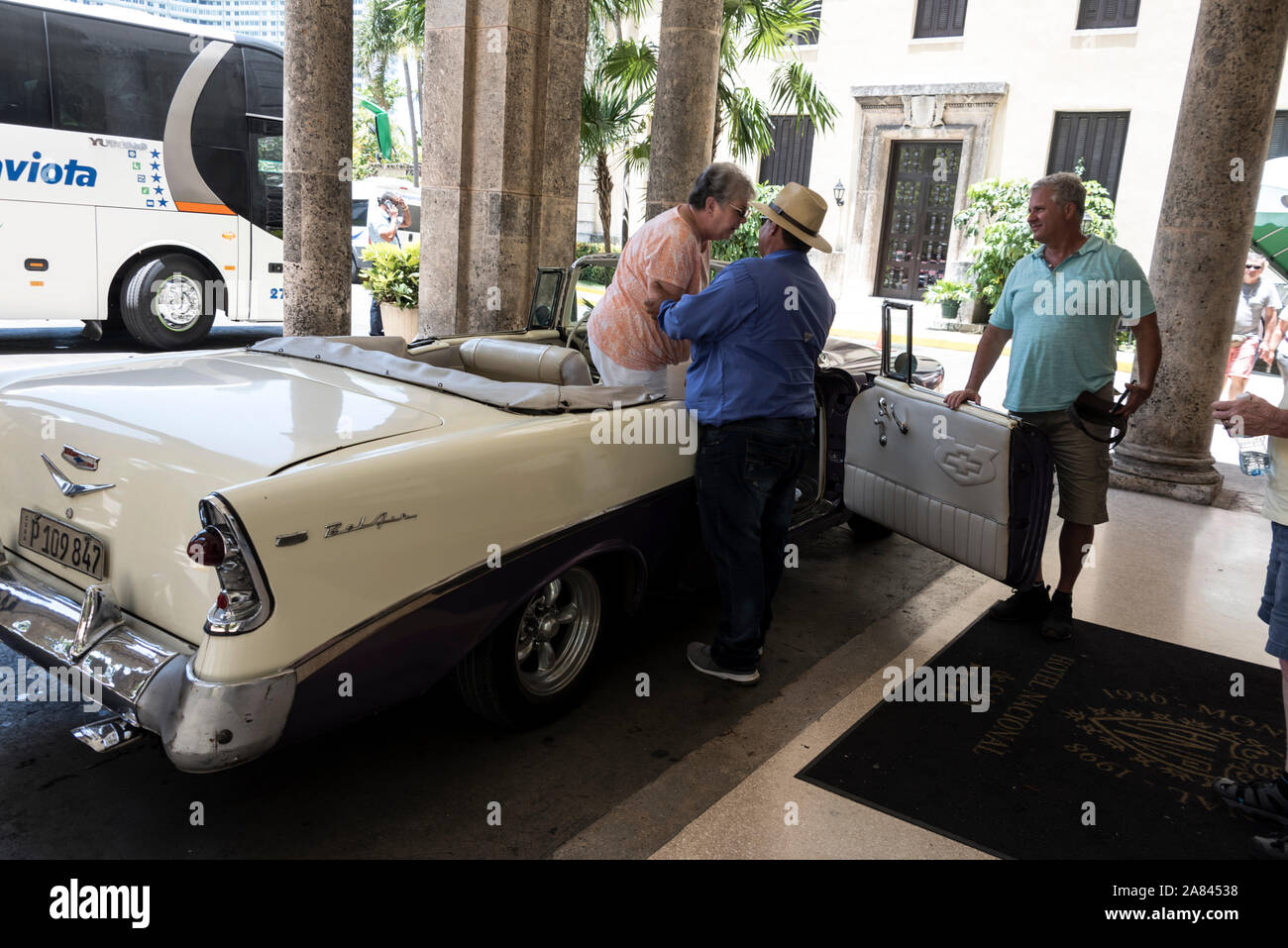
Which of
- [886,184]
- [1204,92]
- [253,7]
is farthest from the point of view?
[886,184]

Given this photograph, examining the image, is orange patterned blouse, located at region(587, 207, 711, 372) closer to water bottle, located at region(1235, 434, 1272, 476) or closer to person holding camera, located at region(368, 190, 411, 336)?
water bottle, located at region(1235, 434, 1272, 476)

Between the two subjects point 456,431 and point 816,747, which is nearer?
point 456,431

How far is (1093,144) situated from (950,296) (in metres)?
4.63

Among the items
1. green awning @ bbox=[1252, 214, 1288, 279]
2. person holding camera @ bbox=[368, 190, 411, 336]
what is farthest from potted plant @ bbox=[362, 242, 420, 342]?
green awning @ bbox=[1252, 214, 1288, 279]

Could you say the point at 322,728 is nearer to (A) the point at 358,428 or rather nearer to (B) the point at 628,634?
(A) the point at 358,428

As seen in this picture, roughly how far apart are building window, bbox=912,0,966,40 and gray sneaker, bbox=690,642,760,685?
2034cm

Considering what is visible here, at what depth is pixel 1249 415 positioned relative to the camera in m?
2.70

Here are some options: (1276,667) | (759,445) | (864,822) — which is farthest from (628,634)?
(1276,667)

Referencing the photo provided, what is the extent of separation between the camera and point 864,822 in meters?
2.86

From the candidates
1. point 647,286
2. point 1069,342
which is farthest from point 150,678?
point 1069,342

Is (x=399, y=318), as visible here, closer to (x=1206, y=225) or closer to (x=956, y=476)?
(x=1206, y=225)

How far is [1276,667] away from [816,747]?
7.71ft

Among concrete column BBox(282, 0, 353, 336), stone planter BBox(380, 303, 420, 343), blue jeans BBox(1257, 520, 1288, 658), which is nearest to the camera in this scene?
blue jeans BBox(1257, 520, 1288, 658)

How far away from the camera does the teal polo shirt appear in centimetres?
405
